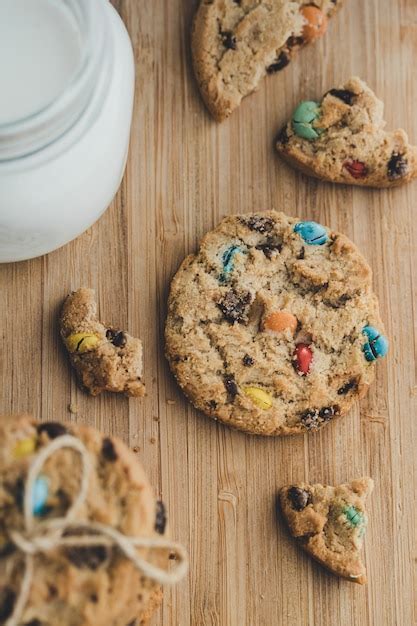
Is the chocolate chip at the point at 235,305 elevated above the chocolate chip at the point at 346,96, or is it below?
below

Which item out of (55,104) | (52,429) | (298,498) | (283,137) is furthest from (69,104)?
(298,498)

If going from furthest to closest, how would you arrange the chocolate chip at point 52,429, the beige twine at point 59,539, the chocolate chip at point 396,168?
the chocolate chip at point 396,168
the chocolate chip at point 52,429
the beige twine at point 59,539

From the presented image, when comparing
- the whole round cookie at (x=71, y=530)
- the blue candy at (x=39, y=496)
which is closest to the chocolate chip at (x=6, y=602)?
the whole round cookie at (x=71, y=530)

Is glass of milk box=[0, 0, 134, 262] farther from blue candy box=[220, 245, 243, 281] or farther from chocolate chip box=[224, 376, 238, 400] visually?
chocolate chip box=[224, 376, 238, 400]

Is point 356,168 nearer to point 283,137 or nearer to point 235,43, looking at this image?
point 283,137

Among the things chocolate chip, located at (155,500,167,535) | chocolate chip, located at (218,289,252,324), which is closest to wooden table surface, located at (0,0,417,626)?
chocolate chip, located at (218,289,252,324)

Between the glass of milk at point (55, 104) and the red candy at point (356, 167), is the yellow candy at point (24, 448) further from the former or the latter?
the red candy at point (356, 167)

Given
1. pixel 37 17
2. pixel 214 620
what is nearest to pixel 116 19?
pixel 37 17

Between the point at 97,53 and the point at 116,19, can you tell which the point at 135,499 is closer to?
the point at 97,53
